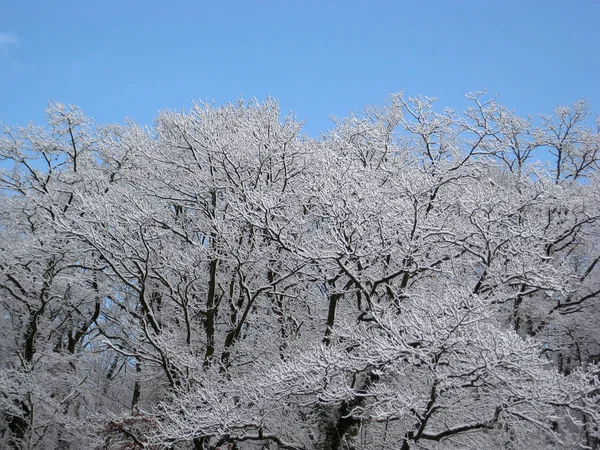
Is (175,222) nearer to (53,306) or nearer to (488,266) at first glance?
(53,306)

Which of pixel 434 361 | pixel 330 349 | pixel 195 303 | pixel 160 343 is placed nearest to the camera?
pixel 434 361

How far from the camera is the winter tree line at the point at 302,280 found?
8234 mm

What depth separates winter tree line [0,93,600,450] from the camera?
8234 mm

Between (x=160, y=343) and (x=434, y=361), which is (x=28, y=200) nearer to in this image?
(x=160, y=343)

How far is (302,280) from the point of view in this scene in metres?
11.8

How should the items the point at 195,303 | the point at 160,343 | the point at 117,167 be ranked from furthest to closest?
the point at 117,167, the point at 195,303, the point at 160,343

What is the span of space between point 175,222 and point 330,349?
606 centimetres

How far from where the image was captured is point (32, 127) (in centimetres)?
1566

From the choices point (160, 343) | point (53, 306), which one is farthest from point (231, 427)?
point (53, 306)

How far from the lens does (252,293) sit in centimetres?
1110

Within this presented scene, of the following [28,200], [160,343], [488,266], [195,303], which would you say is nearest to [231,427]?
[160,343]

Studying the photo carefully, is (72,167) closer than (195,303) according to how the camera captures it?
No

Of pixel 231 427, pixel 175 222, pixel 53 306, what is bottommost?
pixel 231 427

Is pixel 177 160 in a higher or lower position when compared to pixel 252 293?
higher
